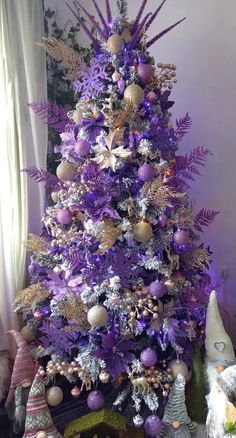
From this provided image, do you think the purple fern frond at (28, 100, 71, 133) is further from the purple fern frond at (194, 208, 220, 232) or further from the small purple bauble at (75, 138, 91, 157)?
the purple fern frond at (194, 208, 220, 232)

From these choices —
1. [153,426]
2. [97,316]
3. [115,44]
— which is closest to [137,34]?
[115,44]

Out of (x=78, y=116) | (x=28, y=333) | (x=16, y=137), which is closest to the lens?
(x=78, y=116)

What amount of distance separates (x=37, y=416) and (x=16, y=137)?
1142 millimetres

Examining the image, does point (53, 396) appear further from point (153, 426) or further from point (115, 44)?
point (115, 44)

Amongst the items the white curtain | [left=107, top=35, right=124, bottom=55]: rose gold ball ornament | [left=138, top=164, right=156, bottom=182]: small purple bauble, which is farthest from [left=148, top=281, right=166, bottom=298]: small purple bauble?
[left=107, top=35, right=124, bottom=55]: rose gold ball ornament

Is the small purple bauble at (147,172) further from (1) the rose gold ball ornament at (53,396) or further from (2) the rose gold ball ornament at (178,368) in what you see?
(1) the rose gold ball ornament at (53,396)

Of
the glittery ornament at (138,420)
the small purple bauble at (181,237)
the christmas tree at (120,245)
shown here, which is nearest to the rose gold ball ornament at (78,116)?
the christmas tree at (120,245)

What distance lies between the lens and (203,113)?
214 cm

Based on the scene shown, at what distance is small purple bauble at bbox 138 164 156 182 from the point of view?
143 cm

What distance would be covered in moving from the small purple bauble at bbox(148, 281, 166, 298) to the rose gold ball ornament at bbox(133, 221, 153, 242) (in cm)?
16

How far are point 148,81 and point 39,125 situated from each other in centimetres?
61

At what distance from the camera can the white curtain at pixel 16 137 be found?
1.74 m

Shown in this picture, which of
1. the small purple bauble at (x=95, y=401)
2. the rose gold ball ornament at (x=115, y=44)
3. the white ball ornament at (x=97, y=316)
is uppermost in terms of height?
the rose gold ball ornament at (x=115, y=44)

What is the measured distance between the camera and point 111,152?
57.3 inches
